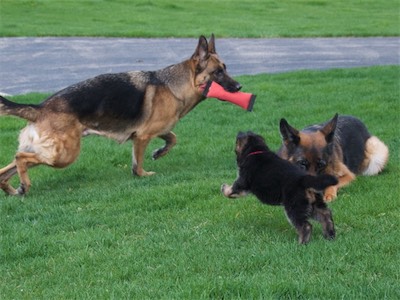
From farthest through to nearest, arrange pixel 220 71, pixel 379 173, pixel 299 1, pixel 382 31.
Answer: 1. pixel 299 1
2. pixel 382 31
3. pixel 220 71
4. pixel 379 173

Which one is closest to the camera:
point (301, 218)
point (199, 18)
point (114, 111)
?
point (301, 218)

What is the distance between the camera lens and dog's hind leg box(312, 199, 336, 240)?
247 inches

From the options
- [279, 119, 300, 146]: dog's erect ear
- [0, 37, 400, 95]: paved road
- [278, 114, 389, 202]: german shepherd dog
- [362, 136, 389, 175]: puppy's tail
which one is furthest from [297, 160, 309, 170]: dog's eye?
[0, 37, 400, 95]: paved road

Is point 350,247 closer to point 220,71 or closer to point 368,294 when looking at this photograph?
point 368,294

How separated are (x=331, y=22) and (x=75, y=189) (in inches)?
858

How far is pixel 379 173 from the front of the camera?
9133 mm

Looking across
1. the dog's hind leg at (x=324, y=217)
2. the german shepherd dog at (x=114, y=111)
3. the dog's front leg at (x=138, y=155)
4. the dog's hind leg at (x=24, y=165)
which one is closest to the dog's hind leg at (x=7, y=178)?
the german shepherd dog at (x=114, y=111)

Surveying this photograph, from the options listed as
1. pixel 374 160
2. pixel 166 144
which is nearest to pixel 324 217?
pixel 374 160

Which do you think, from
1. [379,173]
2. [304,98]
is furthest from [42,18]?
[379,173]

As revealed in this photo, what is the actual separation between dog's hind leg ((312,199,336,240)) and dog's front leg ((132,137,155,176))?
13.0 ft

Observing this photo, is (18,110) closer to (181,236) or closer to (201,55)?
(201,55)

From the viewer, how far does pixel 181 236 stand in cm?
655

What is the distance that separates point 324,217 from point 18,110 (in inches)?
176

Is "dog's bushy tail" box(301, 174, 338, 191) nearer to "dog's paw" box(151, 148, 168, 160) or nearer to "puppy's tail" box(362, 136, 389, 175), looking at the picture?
"puppy's tail" box(362, 136, 389, 175)
